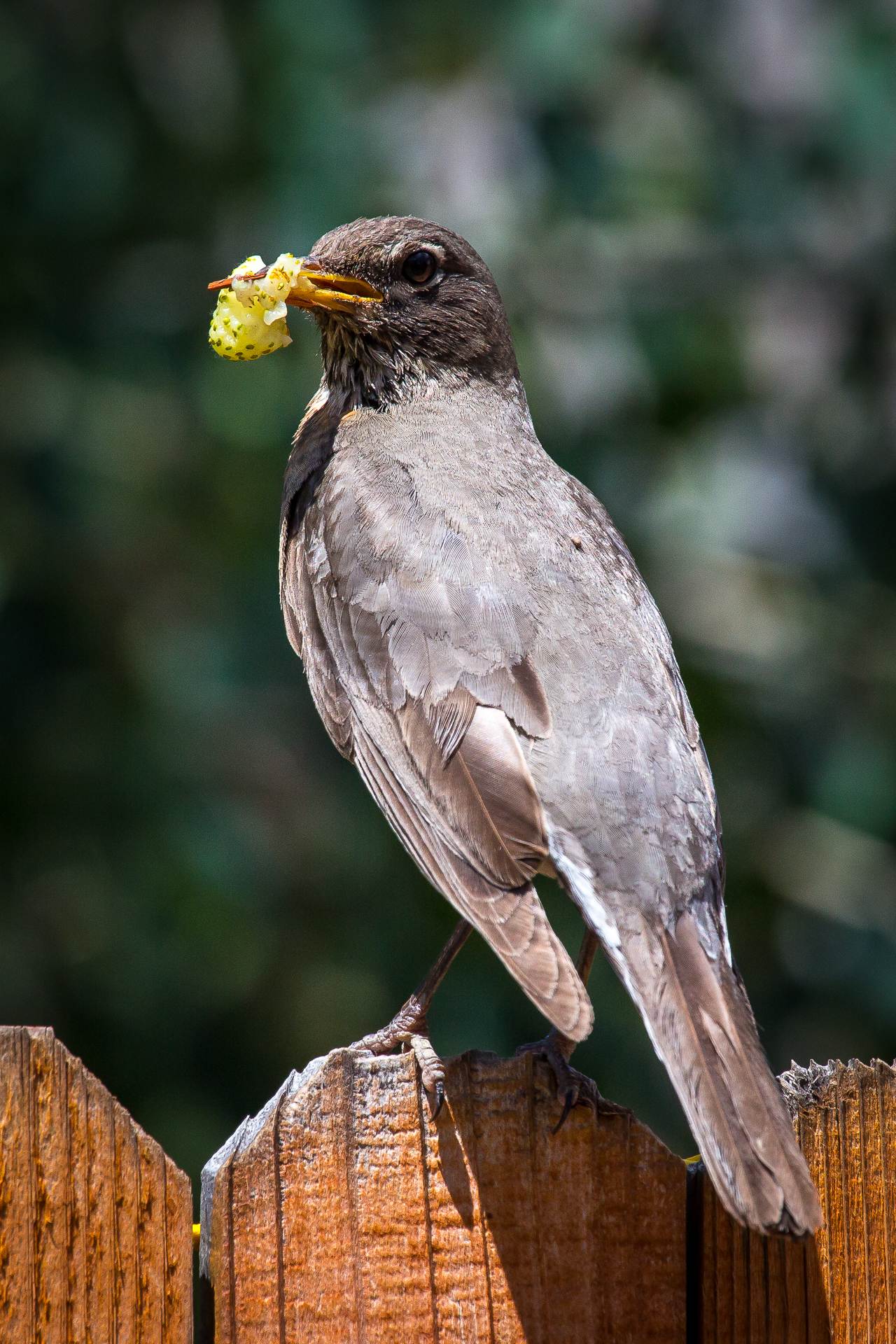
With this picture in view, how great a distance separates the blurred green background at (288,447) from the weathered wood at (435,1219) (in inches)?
94.5

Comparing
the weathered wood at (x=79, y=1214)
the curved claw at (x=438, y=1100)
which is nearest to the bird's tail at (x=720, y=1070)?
the curved claw at (x=438, y=1100)

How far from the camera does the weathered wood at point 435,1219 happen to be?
215cm

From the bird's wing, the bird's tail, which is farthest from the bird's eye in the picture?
the bird's tail

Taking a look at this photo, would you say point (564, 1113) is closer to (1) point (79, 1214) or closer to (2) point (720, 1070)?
(2) point (720, 1070)

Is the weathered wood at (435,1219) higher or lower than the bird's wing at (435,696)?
lower

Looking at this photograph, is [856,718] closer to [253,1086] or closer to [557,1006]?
[253,1086]

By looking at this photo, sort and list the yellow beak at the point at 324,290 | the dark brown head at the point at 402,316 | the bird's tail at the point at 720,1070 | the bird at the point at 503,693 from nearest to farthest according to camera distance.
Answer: the bird's tail at the point at 720,1070, the bird at the point at 503,693, the yellow beak at the point at 324,290, the dark brown head at the point at 402,316

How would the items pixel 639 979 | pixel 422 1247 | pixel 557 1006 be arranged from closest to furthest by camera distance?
pixel 422 1247 → pixel 557 1006 → pixel 639 979

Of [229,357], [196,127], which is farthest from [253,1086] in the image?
[196,127]

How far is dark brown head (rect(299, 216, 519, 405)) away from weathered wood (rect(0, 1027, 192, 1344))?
2.58 metres

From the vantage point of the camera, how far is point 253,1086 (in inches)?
195

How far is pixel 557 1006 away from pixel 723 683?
2803mm

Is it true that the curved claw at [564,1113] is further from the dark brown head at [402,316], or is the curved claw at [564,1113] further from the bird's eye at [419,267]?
the bird's eye at [419,267]

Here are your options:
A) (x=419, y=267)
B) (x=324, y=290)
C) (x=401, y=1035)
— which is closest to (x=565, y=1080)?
(x=401, y=1035)
